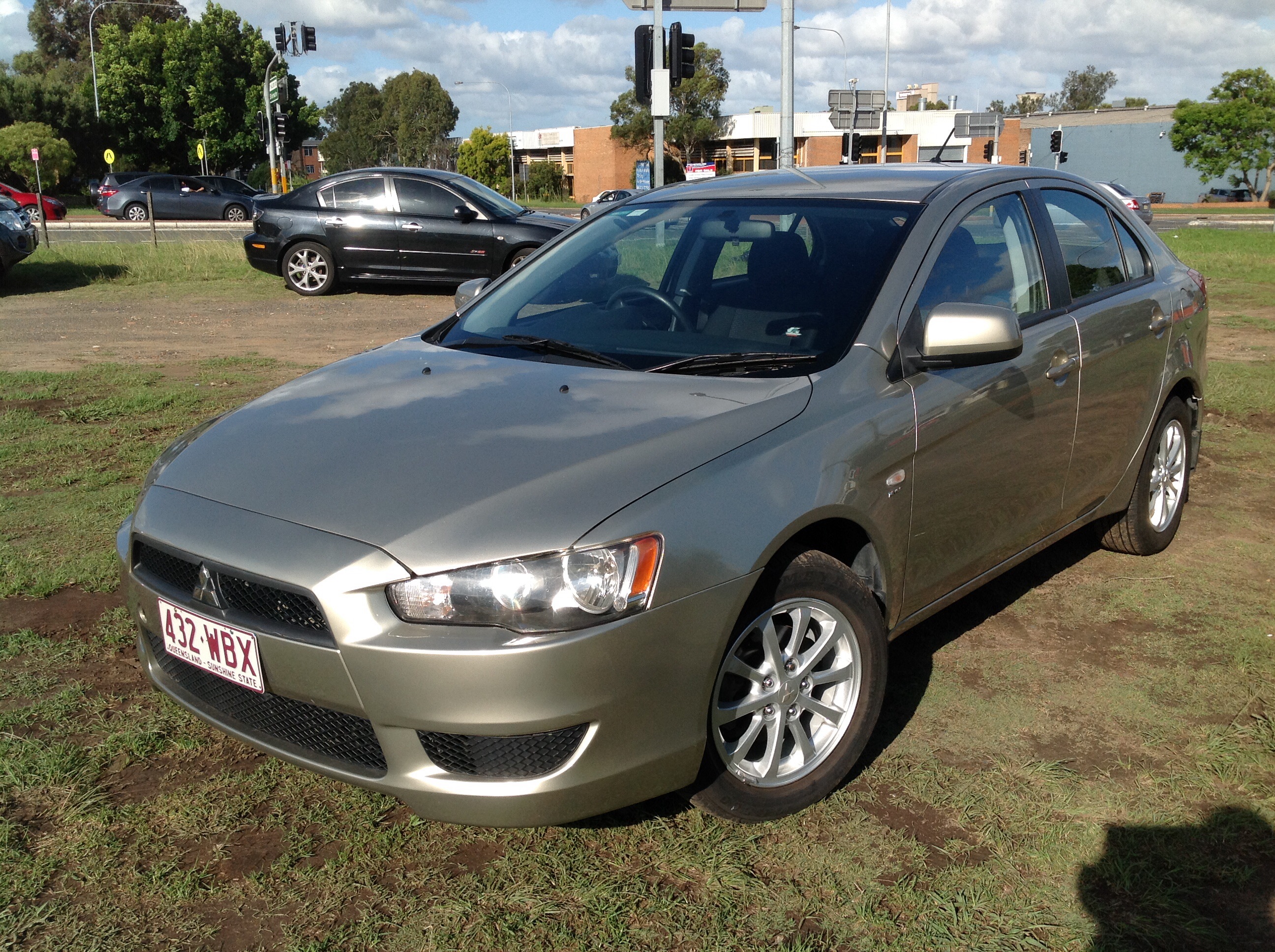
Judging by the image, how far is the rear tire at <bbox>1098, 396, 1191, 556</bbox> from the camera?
458cm

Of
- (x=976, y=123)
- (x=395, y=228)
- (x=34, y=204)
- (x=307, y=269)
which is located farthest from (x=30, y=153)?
(x=395, y=228)

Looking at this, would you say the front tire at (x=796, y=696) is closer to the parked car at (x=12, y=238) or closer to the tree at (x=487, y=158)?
the parked car at (x=12, y=238)

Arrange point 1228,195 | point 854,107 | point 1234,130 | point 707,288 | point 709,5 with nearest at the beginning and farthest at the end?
point 707,288, point 709,5, point 854,107, point 1234,130, point 1228,195

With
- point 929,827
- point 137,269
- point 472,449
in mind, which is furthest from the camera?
point 137,269

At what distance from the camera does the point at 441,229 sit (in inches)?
556

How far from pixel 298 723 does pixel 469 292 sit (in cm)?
252

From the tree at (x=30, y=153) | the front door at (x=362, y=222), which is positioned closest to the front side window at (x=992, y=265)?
the front door at (x=362, y=222)

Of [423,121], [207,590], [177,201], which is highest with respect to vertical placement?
[423,121]

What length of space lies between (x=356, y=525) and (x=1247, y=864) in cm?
226

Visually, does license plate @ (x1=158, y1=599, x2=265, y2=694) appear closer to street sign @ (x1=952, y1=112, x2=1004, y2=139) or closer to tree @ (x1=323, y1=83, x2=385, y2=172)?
street sign @ (x1=952, y1=112, x2=1004, y2=139)

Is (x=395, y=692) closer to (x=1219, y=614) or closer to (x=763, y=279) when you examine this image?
(x=763, y=279)

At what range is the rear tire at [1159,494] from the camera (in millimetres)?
4582

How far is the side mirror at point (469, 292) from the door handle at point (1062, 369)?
2.10 metres

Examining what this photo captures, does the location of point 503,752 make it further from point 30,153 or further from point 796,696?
point 30,153
